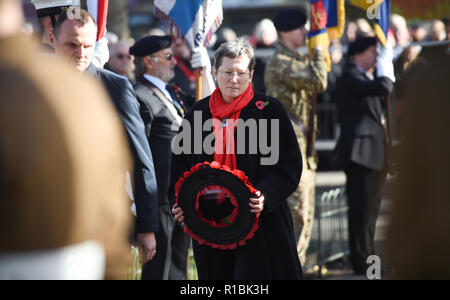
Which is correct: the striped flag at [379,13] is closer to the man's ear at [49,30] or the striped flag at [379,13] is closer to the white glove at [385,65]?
the white glove at [385,65]

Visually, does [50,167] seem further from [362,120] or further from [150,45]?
[362,120]

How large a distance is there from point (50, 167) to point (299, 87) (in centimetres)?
576

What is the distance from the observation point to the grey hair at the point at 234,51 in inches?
191

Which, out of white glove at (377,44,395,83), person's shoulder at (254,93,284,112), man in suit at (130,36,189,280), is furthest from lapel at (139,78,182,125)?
white glove at (377,44,395,83)

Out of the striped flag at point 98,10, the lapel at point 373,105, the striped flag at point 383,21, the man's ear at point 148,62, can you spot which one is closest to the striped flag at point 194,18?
the man's ear at point 148,62

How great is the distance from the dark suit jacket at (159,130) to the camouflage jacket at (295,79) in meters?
1.59

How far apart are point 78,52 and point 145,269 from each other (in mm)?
2368

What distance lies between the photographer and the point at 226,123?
4.59 metres

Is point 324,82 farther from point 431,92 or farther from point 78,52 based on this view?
point 431,92

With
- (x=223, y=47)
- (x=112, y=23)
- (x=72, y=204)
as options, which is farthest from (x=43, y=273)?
(x=112, y=23)

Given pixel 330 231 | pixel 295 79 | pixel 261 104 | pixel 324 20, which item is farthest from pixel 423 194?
pixel 330 231

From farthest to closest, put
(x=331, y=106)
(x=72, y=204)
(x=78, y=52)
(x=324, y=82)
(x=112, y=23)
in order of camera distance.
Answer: (x=331, y=106)
(x=112, y=23)
(x=324, y=82)
(x=78, y=52)
(x=72, y=204)

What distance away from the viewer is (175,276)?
6484 millimetres

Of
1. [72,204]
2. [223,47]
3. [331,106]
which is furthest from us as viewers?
[331,106]
